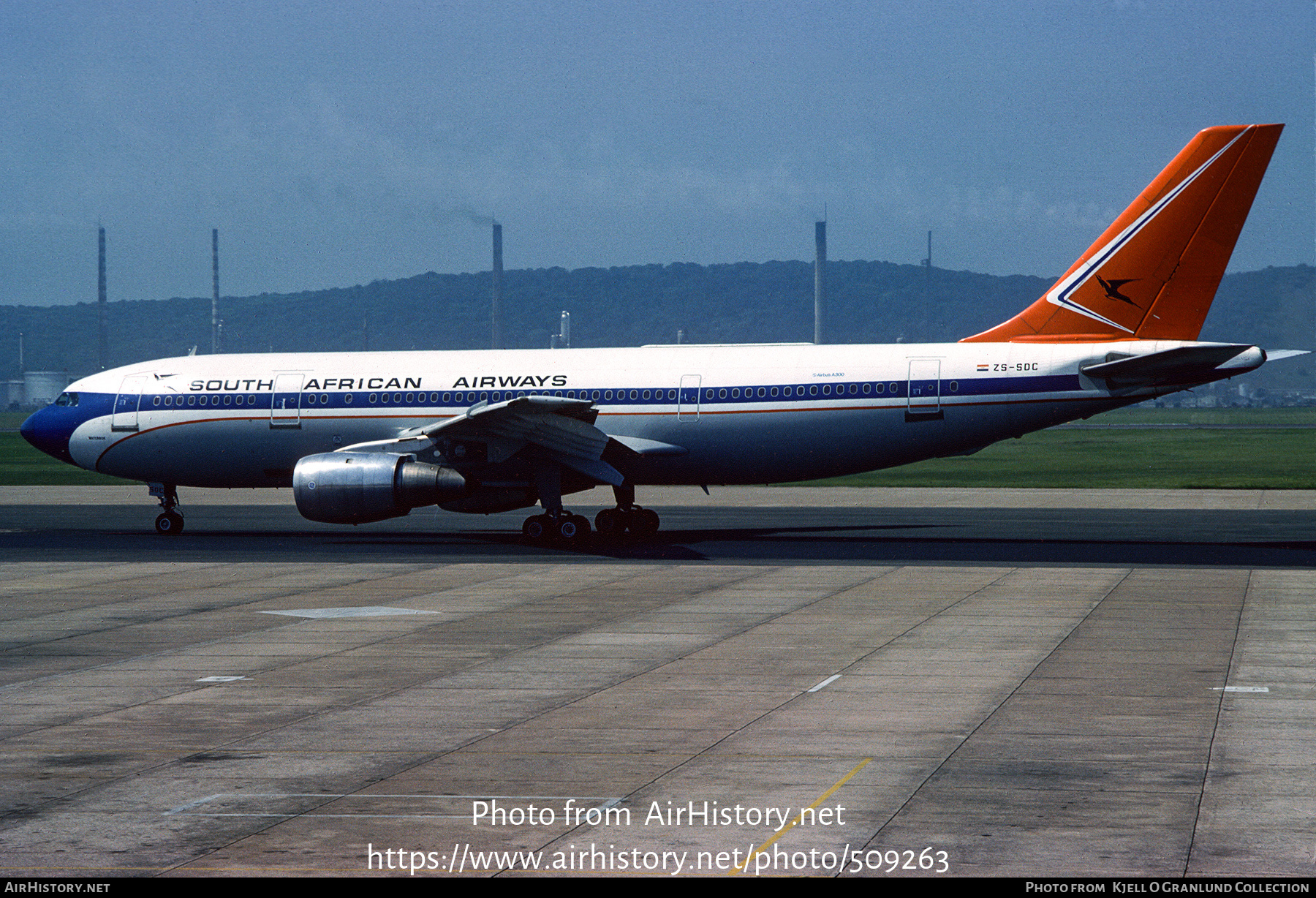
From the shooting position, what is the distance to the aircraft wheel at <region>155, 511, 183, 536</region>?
3450 centimetres

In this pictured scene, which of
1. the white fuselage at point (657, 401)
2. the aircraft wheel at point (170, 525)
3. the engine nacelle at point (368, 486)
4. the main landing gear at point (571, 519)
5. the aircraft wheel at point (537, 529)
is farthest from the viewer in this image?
the aircraft wheel at point (170, 525)

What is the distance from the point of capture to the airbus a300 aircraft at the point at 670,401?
2969 cm

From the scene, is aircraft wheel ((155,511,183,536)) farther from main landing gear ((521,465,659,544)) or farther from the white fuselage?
main landing gear ((521,465,659,544))

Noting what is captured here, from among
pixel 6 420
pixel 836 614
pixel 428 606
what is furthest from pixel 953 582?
pixel 6 420

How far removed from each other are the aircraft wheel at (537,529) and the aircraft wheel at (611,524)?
1.32 meters

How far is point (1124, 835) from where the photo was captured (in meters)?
9.89

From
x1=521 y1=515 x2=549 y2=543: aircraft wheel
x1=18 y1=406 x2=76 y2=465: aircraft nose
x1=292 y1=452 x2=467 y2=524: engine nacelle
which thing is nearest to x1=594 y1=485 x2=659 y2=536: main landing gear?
x1=521 y1=515 x2=549 y2=543: aircraft wheel

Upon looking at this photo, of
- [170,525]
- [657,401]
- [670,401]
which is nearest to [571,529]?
[657,401]

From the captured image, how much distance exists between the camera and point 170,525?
1363 inches

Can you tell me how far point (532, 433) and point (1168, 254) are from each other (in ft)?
44.6

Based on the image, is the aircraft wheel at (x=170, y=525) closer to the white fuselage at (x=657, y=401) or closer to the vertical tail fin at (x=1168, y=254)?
the white fuselage at (x=657, y=401)

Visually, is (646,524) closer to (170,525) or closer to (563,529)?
(563,529)

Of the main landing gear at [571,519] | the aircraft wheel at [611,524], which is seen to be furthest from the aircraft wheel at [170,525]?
the aircraft wheel at [611,524]

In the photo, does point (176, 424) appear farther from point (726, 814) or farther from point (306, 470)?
point (726, 814)
